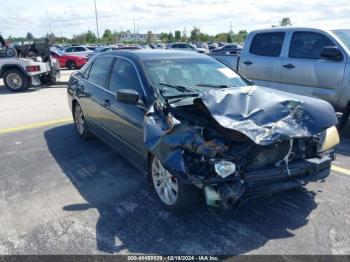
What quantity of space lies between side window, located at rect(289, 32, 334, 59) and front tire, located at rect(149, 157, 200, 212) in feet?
14.0

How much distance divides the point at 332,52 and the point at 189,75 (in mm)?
3029

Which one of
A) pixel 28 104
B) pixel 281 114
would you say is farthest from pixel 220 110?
pixel 28 104

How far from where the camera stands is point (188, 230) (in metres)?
3.20

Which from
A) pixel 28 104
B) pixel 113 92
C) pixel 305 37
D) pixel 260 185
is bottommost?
pixel 28 104

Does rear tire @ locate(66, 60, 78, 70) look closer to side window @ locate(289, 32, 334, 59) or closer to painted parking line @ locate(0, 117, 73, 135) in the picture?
painted parking line @ locate(0, 117, 73, 135)

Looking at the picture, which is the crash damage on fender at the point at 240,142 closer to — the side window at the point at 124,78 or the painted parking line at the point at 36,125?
the side window at the point at 124,78

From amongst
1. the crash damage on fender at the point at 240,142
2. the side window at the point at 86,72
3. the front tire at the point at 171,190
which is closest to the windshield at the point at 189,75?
the crash damage on fender at the point at 240,142

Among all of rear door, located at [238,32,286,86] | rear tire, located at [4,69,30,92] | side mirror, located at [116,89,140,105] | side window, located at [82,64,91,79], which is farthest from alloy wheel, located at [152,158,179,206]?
rear tire, located at [4,69,30,92]

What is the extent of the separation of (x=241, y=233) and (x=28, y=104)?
29.8ft

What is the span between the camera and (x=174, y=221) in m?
3.35

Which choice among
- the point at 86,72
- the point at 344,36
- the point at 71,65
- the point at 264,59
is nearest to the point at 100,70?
the point at 86,72

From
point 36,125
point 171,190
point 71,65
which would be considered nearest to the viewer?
point 171,190

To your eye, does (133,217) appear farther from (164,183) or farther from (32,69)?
(32,69)

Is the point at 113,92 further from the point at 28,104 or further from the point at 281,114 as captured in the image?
the point at 28,104
